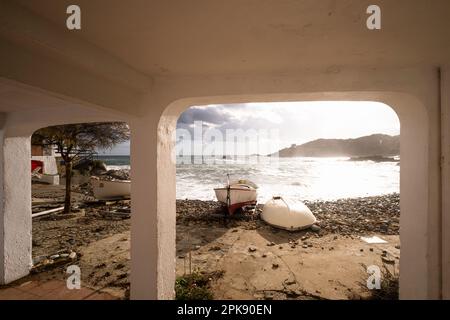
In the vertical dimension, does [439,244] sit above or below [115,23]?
below

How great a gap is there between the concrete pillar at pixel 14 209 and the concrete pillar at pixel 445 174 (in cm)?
709

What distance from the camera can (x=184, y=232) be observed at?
327 inches

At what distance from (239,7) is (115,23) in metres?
0.94

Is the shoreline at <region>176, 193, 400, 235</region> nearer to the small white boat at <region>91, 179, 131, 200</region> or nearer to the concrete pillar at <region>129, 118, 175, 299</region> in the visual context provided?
the small white boat at <region>91, 179, 131, 200</region>

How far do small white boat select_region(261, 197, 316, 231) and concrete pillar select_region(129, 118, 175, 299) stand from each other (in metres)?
6.22

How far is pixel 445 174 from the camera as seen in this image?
2.34 meters

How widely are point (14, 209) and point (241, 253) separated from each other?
553 centimetres

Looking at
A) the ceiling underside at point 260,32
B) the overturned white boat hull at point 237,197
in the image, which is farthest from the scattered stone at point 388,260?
the overturned white boat hull at point 237,197

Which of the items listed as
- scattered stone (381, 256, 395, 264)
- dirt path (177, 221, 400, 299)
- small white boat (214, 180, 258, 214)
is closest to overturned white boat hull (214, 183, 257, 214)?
small white boat (214, 180, 258, 214)

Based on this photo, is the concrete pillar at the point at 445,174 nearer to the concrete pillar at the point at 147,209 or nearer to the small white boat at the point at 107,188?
the concrete pillar at the point at 147,209

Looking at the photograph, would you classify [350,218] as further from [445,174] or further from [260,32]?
[260,32]

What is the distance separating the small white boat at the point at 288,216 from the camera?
8328 millimetres

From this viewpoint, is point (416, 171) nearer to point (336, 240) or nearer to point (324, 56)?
point (324, 56)
